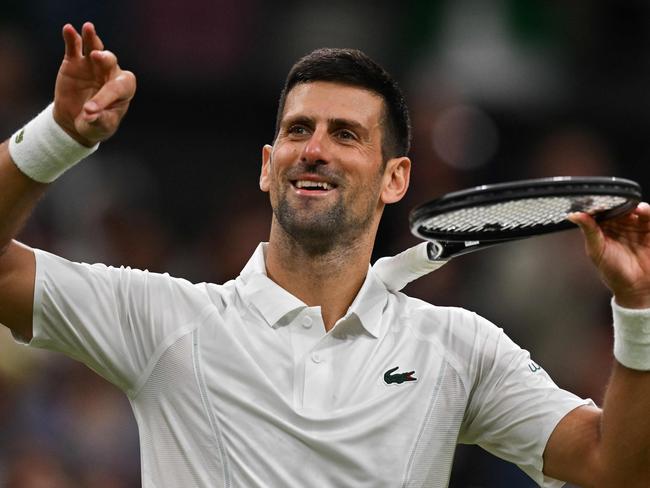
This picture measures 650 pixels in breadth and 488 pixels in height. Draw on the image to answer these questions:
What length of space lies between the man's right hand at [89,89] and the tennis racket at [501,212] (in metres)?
0.83

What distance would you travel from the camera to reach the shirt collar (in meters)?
3.46

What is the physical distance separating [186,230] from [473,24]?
284 centimetres

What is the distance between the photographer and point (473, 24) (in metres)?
8.80

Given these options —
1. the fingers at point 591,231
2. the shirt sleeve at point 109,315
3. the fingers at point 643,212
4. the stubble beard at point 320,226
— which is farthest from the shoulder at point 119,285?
the fingers at point 643,212

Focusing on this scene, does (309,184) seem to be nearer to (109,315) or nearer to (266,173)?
(266,173)

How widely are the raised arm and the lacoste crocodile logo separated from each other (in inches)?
42.9

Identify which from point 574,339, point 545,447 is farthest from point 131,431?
point 545,447

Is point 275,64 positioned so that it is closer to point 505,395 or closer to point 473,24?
point 473,24

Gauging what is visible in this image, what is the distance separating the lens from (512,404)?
3502 mm

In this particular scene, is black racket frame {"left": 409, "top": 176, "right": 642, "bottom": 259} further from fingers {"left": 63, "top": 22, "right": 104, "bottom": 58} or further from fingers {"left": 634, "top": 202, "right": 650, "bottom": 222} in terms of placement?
fingers {"left": 63, "top": 22, "right": 104, "bottom": 58}

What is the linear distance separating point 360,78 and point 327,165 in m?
0.37

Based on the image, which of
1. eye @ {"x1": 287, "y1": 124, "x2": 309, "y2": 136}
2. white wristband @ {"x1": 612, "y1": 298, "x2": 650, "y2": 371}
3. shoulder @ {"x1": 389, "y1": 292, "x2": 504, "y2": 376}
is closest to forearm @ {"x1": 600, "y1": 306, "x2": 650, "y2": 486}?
white wristband @ {"x1": 612, "y1": 298, "x2": 650, "y2": 371}

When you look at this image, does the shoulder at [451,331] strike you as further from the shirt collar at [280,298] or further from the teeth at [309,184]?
the teeth at [309,184]

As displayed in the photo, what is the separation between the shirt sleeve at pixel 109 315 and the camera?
10.3ft
